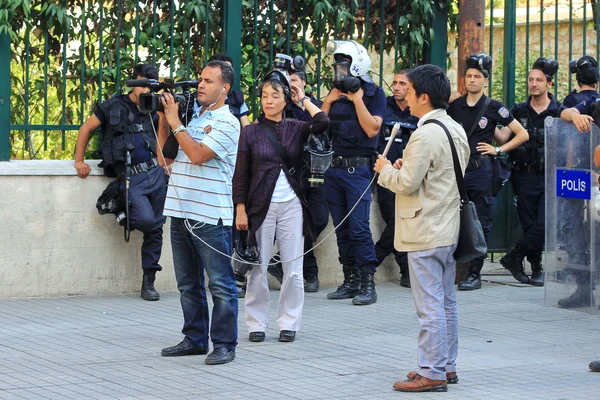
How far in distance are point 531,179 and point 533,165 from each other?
0.14 m

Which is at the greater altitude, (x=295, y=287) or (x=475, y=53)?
(x=475, y=53)

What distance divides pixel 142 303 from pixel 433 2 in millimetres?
4297

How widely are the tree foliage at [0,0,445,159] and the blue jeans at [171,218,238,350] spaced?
10.3ft

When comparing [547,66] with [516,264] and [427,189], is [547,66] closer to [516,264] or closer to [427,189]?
[516,264]

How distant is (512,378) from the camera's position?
684 centimetres

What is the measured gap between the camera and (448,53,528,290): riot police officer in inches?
408

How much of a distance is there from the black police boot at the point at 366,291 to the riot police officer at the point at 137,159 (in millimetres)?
1707

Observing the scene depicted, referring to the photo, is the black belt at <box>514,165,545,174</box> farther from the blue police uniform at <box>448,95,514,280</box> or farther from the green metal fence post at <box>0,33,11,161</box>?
the green metal fence post at <box>0,33,11,161</box>

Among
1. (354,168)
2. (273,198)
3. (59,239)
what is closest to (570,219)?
(354,168)

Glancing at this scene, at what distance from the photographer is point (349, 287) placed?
9.96 metres

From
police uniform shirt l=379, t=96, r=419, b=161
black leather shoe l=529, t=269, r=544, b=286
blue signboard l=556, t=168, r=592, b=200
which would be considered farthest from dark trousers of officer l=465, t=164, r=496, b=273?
blue signboard l=556, t=168, r=592, b=200

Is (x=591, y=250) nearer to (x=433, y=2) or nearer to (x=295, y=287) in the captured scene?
(x=295, y=287)

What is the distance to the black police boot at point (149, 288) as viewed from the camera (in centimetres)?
977

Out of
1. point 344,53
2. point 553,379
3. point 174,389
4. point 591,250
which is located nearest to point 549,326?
point 591,250
